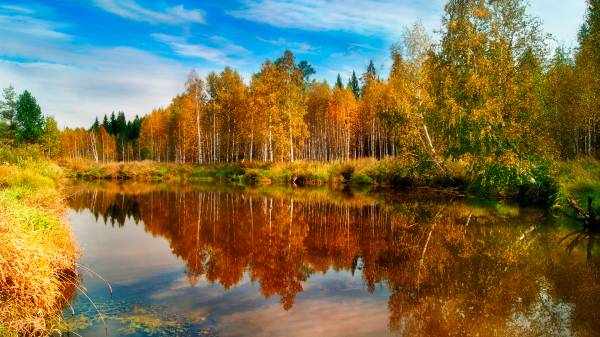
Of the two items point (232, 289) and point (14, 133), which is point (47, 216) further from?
point (14, 133)

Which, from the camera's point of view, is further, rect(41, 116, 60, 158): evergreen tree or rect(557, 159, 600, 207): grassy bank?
rect(41, 116, 60, 158): evergreen tree

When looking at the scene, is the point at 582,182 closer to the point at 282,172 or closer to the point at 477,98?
the point at 477,98

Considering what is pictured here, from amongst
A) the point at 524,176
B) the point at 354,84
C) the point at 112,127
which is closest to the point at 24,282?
the point at 524,176

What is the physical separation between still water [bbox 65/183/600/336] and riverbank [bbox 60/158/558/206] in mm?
3924

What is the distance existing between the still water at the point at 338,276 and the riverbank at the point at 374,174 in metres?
3.92

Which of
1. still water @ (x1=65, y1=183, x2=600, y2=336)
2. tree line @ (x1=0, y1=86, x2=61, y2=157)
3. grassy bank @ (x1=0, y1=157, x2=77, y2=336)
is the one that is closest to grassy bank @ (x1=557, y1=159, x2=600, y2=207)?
still water @ (x1=65, y1=183, x2=600, y2=336)

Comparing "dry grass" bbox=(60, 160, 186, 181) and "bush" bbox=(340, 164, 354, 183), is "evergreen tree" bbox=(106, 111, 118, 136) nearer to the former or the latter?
"dry grass" bbox=(60, 160, 186, 181)

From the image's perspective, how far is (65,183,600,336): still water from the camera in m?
6.62

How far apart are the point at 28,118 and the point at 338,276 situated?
67.2 m

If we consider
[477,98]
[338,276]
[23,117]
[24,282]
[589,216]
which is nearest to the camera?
[24,282]

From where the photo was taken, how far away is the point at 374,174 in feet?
120

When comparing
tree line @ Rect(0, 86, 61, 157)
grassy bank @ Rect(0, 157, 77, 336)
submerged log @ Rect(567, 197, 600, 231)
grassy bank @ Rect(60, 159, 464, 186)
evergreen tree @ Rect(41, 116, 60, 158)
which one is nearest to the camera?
grassy bank @ Rect(0, 157, 77, 336)

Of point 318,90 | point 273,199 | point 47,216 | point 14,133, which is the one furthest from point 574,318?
point 14,133

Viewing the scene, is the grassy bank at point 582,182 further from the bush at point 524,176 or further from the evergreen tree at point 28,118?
the evergreen tree at point 28,118
